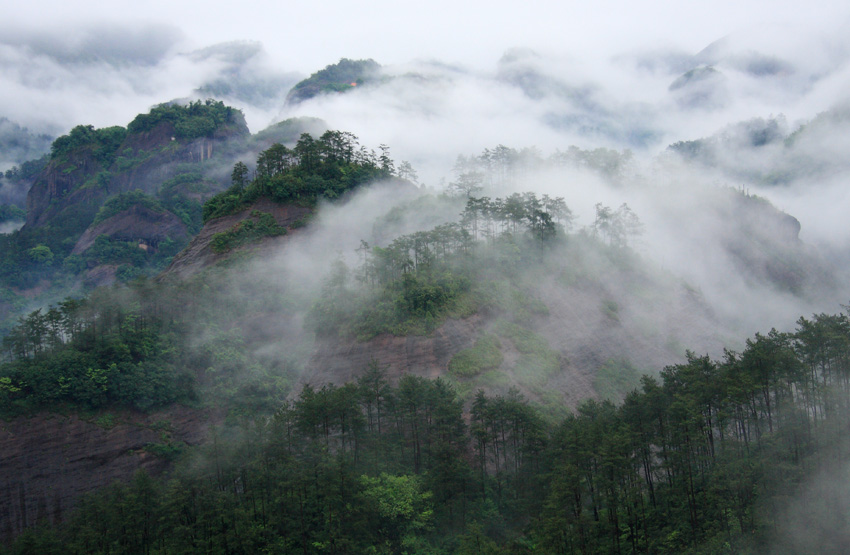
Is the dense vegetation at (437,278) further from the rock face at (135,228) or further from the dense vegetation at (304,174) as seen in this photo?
the rock face at (135,228)

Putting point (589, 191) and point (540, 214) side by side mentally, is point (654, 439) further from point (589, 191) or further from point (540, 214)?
point (589, 191)

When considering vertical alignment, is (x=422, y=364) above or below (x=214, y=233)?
below

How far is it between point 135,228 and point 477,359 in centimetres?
Answer: 7223

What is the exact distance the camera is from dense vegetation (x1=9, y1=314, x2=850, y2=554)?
33375 mm

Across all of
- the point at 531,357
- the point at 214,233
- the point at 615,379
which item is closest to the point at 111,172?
the point at 214,233

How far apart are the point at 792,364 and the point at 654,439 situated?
9.31m

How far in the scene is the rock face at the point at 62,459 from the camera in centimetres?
4653

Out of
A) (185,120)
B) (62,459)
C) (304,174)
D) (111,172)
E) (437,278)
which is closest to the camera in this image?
(62,459)

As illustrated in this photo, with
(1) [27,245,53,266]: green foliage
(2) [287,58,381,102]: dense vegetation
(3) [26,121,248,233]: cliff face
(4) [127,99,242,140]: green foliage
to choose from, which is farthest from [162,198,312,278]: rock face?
(2) [287,58,381,102]: dense vegetation

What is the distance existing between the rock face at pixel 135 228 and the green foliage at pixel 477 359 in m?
68.4

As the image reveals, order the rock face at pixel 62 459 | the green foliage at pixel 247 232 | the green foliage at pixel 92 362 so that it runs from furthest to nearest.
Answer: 1. the green foliage at pixel 247 232
2. the green foliage at pixel 92 362
3. the rock face at pixel 62 459

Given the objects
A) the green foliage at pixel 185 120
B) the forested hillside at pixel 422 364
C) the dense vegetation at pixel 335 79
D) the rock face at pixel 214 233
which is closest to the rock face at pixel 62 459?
the forested hillside at pixel 422 364

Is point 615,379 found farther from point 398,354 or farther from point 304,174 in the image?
point 304,174

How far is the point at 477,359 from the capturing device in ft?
182
